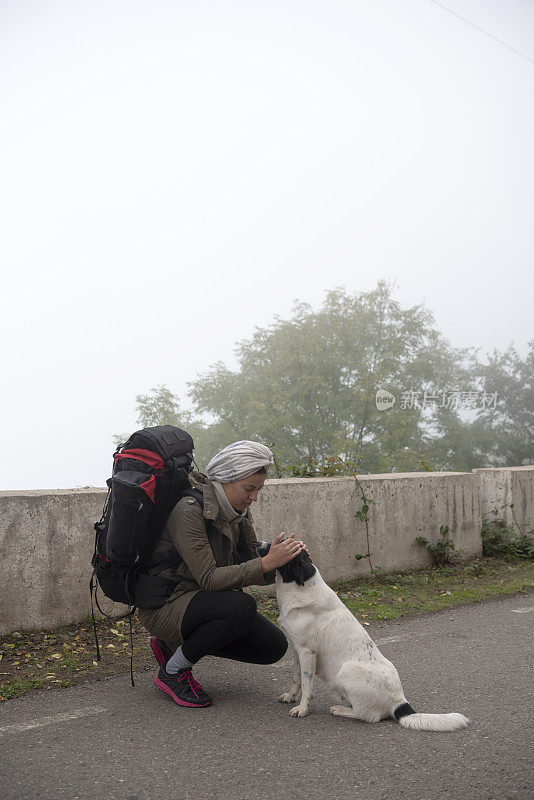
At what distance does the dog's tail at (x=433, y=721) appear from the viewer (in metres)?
3.46

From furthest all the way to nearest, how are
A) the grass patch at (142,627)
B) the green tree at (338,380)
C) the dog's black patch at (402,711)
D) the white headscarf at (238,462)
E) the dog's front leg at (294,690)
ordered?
the green tree at (338,380), the grass patch at (142,627), the dog's front leg at (294,690), the white headscarf at (238,462), the dog's black patch at (402,711)

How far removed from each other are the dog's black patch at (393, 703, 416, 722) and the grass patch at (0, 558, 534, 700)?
1751 mm

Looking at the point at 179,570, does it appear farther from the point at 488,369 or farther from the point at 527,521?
the point at 488,369

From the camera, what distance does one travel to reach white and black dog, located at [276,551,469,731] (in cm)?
354

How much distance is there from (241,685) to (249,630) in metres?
0.55

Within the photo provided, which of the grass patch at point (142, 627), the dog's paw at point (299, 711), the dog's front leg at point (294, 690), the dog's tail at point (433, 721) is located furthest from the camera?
the grass patch at point (142, 627)

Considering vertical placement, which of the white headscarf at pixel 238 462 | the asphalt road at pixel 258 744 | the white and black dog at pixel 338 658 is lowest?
the asphalt road at pixel 258 744

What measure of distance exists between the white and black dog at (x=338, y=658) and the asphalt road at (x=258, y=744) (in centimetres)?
7

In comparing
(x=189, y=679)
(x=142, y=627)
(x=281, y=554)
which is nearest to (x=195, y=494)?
(x=281, y=554)

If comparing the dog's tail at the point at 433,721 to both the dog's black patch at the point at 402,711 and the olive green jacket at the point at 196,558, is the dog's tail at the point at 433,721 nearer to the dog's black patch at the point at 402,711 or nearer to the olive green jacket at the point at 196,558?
the dog's black patch at the point at 402,711

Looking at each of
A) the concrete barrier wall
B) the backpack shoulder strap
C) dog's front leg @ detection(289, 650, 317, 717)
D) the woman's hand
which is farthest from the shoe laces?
the concrete barrier wall

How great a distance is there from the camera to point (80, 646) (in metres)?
4.95

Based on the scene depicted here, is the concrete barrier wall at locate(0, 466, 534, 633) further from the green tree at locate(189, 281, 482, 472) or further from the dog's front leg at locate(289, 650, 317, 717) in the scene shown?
the green tree at locate(189, 281, 482, 472)
